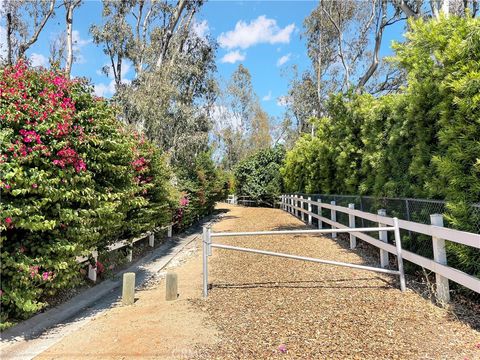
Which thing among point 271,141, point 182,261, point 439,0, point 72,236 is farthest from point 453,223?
point 271,141

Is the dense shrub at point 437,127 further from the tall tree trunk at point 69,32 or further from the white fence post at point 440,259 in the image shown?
the tall tree trunk at point 69,32

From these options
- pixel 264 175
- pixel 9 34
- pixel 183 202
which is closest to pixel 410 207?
pixel 183 202

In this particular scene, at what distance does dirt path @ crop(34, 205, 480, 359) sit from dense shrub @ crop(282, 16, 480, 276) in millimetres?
984

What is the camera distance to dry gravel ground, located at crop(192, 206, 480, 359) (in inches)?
123

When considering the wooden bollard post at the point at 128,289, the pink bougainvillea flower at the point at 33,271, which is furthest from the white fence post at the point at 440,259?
the pink bougainvillea flower at the point at 33,271

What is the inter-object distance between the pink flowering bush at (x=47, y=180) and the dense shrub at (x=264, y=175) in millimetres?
24271

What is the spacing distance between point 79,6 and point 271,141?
108 feet

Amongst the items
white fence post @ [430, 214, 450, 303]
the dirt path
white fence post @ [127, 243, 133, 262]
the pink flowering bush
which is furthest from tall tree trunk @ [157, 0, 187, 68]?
white fence post @ [430, 214, 450, 303]

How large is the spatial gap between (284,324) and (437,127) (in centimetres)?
332

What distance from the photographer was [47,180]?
13.2 ft

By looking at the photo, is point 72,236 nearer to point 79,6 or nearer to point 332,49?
point 79,6

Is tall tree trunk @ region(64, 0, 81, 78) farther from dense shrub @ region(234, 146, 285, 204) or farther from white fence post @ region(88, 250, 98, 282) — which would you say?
dense shrub @ region(234, 146, 285, 204)

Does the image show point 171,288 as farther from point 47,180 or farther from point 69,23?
point 69,23

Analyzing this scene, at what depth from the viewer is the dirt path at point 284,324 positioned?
10.4ft
